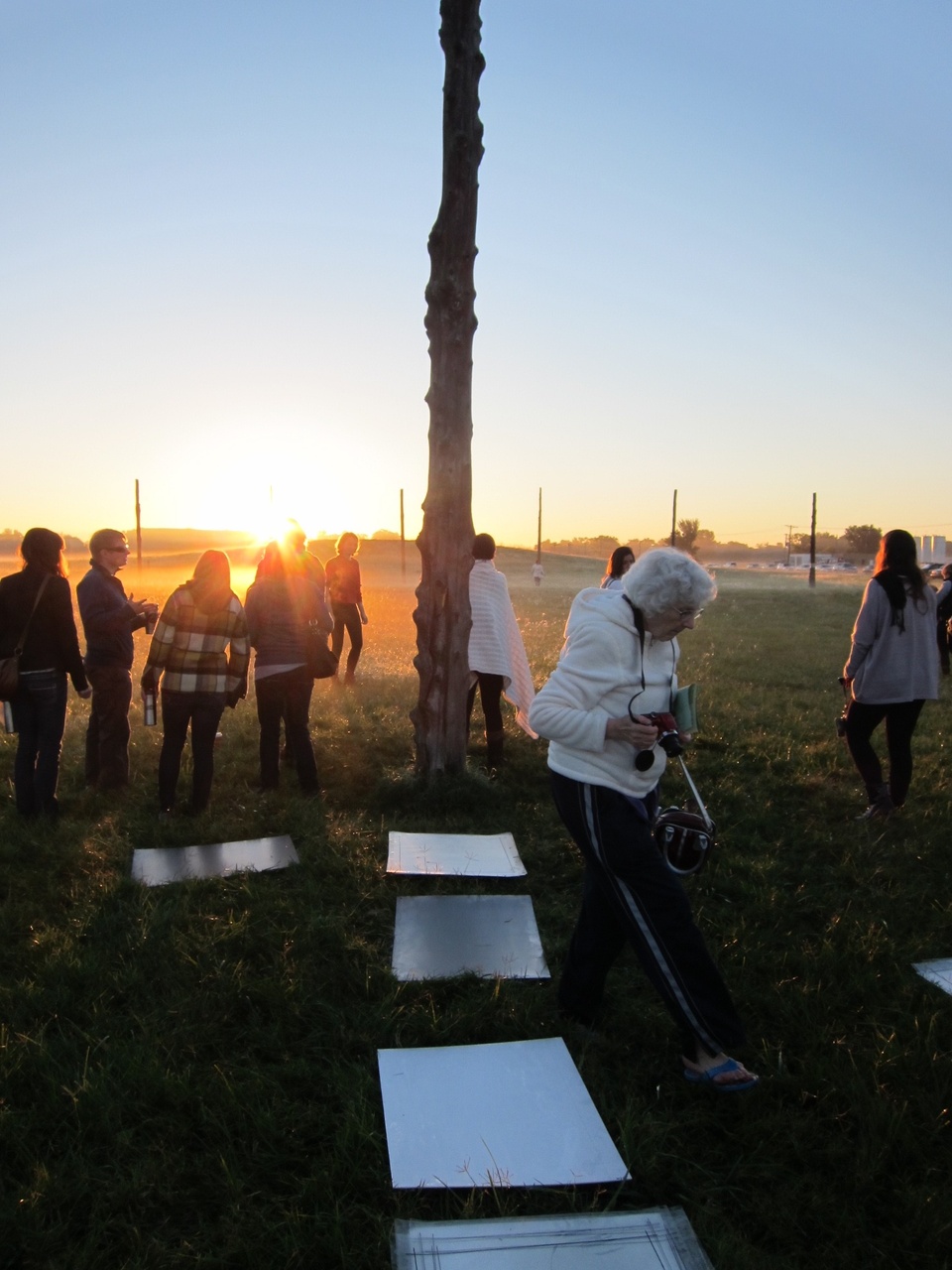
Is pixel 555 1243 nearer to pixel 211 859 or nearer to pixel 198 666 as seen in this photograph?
pixel 211 859

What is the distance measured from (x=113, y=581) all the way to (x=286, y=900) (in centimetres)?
307

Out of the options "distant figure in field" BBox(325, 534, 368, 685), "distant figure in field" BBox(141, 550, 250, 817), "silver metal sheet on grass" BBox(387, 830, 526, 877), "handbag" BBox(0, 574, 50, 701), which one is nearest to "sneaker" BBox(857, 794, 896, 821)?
"silver metal sheet on grass" BBox(387, 830, 526, 877)

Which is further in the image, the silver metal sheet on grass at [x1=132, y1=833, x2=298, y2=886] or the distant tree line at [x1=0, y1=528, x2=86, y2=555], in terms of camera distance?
the distant tree line at [x1=0, y1=528, x2=86, y2=555]

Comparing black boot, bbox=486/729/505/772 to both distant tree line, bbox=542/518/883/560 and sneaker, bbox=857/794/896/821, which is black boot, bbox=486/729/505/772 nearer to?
sneaker, bbox=857/794/896/821

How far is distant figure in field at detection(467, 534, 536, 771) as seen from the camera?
785cm

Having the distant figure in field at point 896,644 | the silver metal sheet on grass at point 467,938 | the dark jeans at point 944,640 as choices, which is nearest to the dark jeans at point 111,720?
the silver metal sheet on grass at point 467,938

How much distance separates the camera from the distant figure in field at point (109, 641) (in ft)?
22.0

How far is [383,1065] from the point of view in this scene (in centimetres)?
354

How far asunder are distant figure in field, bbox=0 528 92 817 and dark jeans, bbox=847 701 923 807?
536 centimetres

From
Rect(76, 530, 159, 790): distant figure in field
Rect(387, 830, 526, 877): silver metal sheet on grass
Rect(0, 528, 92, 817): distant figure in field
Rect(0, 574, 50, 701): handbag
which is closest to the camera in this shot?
Rect(387, 830, 526, 877): silver metal sheet on grass

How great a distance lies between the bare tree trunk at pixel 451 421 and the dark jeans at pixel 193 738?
1.65m

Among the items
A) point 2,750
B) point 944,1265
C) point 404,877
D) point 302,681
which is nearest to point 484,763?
point 302,681

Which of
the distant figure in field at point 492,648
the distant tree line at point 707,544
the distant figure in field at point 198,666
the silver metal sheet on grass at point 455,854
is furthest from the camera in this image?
the distant tree line at point 707,544

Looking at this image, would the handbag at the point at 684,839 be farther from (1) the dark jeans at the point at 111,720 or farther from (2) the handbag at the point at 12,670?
(1) the dark jeans at the point at 111,720
